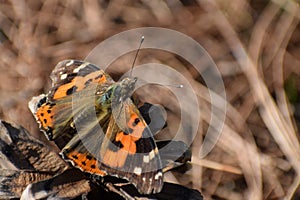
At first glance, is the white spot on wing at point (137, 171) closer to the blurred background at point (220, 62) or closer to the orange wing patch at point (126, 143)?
the orange wing patch at point (126, 143)

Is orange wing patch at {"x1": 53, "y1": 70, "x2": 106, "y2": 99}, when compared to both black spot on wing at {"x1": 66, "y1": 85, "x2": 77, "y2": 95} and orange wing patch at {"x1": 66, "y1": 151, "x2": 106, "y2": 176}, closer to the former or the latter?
black spot on wing at {"x1": 66, "y1": 85, "x2": 77, "y2": 95}

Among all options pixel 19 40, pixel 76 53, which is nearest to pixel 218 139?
pixel 76 53

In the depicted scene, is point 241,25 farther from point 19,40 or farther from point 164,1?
point 19,40

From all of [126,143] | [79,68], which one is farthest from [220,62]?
[126,143]

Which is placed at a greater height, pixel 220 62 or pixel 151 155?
pixel 220 62

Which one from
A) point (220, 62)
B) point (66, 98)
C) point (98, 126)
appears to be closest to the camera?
point (98, 126)

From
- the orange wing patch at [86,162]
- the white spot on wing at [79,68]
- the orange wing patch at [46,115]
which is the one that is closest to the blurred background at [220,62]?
the white spot on wing at [79,68]

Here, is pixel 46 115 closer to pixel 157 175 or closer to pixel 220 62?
pixel 157 175
